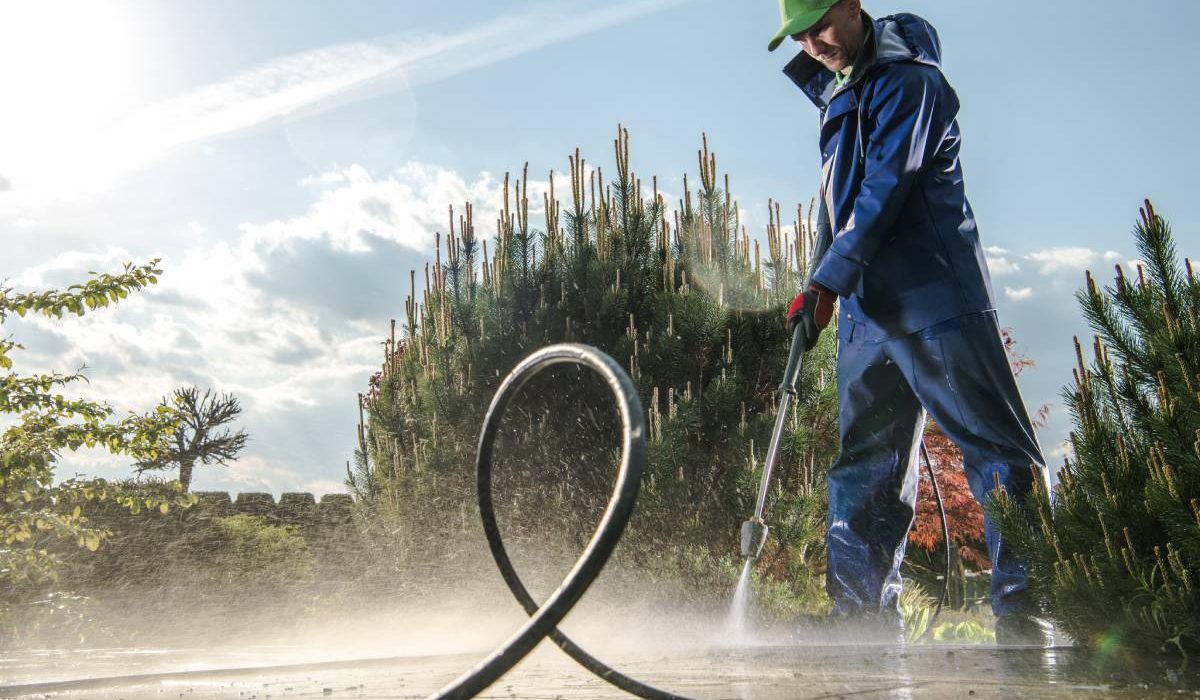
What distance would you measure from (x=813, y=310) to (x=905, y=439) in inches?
27.1

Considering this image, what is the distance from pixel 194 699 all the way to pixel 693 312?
353 centimetres

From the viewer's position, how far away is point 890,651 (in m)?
3.21

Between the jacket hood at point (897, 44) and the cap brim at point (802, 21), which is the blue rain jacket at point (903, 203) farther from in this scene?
the cap brim at point (802, 21)

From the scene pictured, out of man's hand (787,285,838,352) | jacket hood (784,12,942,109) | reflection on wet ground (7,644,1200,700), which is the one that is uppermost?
jacket hood (784,12,942,109)

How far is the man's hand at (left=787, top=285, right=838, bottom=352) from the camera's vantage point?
11.7ft

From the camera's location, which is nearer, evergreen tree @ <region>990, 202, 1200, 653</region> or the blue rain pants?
evergreen tree @ <region>990, 202, 1200, 653</region>

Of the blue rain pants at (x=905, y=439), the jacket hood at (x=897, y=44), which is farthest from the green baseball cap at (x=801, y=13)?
the blue rain pants at (x=905, y=439)

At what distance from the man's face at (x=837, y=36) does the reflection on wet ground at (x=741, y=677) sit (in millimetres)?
2262

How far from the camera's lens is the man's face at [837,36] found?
11.7ft

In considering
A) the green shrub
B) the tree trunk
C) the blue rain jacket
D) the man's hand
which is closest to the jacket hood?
the blue rain jacket

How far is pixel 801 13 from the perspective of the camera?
3.49 m

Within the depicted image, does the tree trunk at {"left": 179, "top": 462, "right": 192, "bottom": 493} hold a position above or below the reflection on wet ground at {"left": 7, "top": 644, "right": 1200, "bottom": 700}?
above

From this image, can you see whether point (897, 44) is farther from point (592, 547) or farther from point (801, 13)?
point (592, 547)

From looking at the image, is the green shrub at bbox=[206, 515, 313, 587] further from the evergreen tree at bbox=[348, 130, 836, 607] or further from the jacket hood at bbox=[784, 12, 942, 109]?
the jacket hood at bbox=[784, 12, 942, 109]
